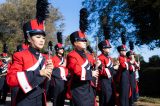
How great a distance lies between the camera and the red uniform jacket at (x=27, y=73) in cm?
636

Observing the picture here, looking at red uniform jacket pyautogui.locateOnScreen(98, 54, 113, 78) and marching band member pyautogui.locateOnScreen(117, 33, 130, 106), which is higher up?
red uniform jacket pyautogui.locateOnScreen(98, 54, 113, 78)

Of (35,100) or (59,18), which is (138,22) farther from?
(59,18)

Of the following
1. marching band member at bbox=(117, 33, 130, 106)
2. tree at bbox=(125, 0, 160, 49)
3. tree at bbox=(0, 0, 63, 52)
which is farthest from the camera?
tree at bbox=(0, 0, 63, 52)

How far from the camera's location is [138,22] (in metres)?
23.4

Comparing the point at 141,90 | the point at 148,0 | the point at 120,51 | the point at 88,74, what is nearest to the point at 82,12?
the point at 88,74

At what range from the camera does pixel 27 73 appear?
640cm

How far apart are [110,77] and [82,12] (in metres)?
3.02

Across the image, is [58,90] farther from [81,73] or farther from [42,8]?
[42,8]

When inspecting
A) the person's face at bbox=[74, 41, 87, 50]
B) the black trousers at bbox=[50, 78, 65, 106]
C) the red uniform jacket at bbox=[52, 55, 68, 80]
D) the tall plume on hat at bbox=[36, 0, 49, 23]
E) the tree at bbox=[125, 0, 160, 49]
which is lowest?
the black trousers at bbox=[50, 78, 65, 106]

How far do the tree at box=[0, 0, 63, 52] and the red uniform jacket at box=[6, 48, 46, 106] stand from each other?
4551 cm

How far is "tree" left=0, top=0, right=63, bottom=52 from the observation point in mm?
53375

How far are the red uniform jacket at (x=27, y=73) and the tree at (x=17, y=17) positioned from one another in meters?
45.5

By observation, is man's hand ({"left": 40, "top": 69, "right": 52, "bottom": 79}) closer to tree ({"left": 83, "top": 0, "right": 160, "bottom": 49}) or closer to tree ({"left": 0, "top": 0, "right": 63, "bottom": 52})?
tree ({"left": 83, "top": 0, "right": 160, "bottom": 49})

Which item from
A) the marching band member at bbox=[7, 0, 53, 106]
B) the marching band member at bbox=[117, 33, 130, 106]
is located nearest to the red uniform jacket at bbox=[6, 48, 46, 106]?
the marching band member at bbox=[7, 0, 53, 106]
